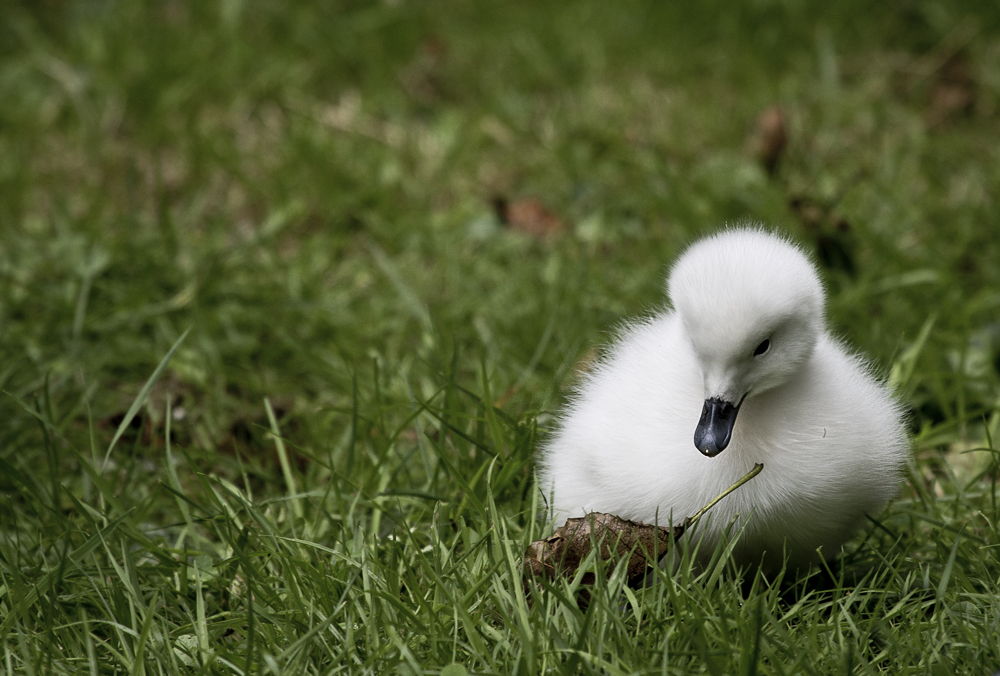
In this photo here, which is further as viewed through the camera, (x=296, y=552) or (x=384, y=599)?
(x=296, y=552)

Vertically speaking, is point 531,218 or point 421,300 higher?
point 531,218

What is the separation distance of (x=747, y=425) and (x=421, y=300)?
68.3 inches

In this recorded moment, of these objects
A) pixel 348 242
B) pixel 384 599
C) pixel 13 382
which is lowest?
pixel 13 382

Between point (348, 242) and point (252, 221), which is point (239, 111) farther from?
point (348, 242)

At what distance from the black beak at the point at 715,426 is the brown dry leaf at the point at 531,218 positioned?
2159 millimetres

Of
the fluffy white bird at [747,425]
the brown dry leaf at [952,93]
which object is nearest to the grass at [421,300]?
the brown dry leaf at [952,93]

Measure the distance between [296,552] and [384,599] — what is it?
0.36 metres

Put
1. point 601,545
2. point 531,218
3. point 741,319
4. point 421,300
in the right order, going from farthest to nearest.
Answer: point 531,218 → point 421,300 → point 601,545 → point 741,319

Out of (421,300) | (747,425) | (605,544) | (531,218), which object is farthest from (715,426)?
(531,218)

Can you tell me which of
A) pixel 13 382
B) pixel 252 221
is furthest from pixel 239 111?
pixel 13 382

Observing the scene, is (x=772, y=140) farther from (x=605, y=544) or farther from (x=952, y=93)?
(x=605, y=544)

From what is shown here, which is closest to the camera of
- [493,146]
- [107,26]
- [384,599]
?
[384,599]

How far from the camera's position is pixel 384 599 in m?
2.12

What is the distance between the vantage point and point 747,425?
7.32 feet
